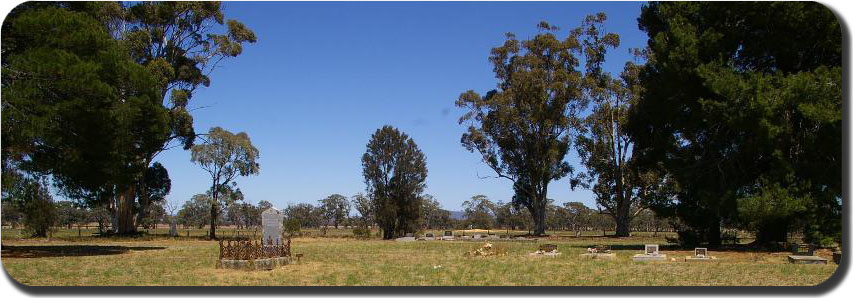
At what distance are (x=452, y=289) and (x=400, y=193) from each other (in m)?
38.5

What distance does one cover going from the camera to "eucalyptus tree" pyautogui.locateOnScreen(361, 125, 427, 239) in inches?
2039

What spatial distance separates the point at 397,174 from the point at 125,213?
18671 millimetres

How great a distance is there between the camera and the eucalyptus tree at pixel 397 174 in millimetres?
51781

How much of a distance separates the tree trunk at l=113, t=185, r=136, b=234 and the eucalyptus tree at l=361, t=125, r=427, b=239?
52.8ft

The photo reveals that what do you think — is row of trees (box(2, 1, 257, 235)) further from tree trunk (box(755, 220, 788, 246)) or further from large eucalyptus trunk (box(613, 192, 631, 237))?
large eucalyptus trunk (box(613, 192, 631, 237))

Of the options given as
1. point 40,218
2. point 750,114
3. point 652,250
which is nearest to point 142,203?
point 40,218

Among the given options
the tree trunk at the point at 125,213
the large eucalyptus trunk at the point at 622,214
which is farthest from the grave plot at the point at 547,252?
the tree trunk at the point at 125,213

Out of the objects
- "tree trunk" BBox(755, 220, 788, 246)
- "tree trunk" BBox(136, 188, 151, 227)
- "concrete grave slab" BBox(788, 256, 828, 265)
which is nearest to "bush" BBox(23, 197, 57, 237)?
"tree trunk" BBox(136, 188, 151, 227)

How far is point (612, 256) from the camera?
22.1 metres

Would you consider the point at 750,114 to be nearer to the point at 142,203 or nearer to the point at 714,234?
the point at 714,234

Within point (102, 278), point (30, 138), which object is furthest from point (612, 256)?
point (30, 138)

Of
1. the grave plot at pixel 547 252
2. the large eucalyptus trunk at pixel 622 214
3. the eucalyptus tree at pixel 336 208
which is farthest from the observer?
the eucalyptus tree at pixel 336 208

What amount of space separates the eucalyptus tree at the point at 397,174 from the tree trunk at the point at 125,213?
633 inches

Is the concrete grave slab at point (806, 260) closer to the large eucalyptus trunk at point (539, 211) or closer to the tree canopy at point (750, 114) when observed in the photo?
the tree canopy at point (750, 114)
